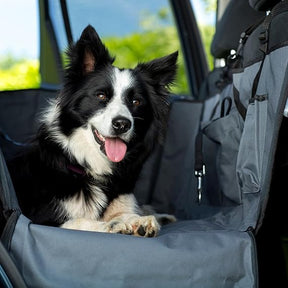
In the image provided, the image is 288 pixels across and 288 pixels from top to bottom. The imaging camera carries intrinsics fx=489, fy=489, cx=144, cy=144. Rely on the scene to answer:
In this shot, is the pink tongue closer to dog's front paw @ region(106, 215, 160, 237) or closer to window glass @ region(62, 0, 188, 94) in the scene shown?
dog's front paw @ region(106, 215, 160, 237)

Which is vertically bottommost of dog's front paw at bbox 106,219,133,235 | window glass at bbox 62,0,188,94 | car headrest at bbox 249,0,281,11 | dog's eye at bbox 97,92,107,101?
dog's front paw at bbox 106,219,133,235

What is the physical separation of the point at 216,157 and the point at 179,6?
7.70 ft

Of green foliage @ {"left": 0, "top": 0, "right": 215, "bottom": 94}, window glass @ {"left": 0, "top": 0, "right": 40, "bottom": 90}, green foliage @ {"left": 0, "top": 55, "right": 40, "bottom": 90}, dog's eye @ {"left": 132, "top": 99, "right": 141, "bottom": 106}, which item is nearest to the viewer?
dog's eye @ {"left": 132, "top": 99, "right": 141, "bottom": 106}

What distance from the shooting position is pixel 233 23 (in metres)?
2.84

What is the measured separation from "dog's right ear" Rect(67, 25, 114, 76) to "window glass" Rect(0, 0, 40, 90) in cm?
564

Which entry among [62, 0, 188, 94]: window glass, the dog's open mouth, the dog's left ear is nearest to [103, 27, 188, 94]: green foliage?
[62, 0, 188, 94]: window glass

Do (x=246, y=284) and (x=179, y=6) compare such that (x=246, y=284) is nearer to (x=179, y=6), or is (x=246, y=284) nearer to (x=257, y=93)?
(x=257, y=93)

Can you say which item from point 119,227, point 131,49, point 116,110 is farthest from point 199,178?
point 131,49

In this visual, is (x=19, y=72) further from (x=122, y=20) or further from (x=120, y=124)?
(x=120, y=124)

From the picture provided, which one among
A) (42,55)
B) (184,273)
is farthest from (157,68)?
(42,55)

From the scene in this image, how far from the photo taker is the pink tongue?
2451 mm

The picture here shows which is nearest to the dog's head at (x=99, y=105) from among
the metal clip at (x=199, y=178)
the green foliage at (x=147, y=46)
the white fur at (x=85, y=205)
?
the white fur at (x=85, y=205)

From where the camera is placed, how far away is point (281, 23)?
200 centimetres

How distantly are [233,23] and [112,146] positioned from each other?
1049 millimetres
